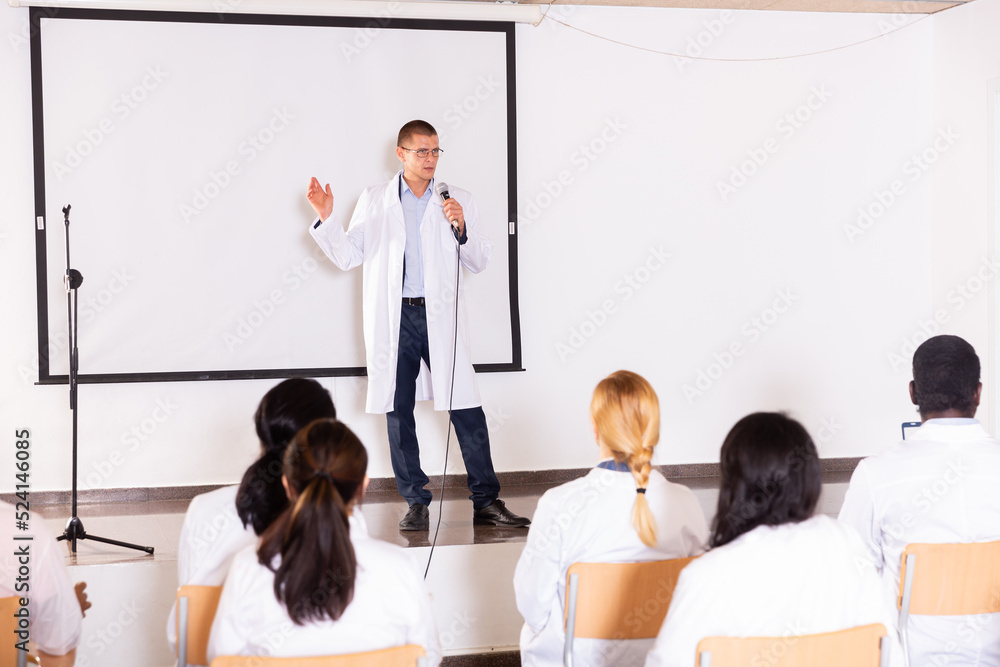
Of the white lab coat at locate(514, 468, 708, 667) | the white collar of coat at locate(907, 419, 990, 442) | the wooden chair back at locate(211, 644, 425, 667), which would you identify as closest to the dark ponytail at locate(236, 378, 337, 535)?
the wooden chair back at locate(211, 644, 425, 667)

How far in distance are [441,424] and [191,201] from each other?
1595mm

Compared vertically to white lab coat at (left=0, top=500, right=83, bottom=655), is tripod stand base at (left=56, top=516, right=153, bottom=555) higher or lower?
lower

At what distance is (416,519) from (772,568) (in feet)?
6.76

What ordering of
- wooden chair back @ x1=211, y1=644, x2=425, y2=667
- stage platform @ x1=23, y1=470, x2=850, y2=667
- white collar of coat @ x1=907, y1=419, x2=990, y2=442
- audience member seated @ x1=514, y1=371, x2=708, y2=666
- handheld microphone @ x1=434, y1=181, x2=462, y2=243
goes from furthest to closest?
handheld microphone @ x1=434, y1=181, x2=462, y2=243 → stage platform @ x1=23, y1=470, x2=850, y2=667 → white collar of coat @ x1=907, y1=419, x2=990, y2=442 → audience member seated @ x1=514, y1=371, x2=708, y2=666 → wooden chair back @ x1=211, y1=644, x2=425, y2=667

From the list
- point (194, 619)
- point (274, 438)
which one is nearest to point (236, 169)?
point (274, 438)

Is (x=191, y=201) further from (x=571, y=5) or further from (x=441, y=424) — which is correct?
(x=571, y=5)

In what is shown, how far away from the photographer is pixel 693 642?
154 cm

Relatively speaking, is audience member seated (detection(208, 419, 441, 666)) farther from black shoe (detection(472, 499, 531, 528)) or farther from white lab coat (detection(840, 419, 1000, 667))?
black shoe (detection(472, 499, 531, 528))

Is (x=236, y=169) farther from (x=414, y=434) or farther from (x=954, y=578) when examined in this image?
(x=954, y=578)

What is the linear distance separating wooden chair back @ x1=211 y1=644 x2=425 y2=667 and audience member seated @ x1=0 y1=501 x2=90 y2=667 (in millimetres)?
532

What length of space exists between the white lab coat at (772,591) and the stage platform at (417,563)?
1459 mm

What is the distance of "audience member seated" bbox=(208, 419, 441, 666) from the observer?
146cm

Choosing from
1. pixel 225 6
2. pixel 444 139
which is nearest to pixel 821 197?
pixel 444 139

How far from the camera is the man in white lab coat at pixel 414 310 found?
3502 mm
